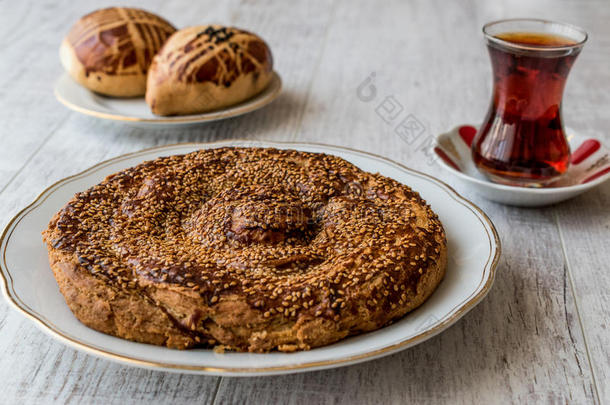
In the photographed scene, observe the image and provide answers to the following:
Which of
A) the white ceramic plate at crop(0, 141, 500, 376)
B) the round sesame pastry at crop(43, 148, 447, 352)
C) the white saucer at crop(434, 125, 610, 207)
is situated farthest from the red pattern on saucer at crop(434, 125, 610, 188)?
the round sesame pastry at crop(43, 148, 447, 352)

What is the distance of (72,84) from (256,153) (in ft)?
3.82

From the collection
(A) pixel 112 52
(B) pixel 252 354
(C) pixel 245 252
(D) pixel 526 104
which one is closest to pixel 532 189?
(D) pixel 526 104

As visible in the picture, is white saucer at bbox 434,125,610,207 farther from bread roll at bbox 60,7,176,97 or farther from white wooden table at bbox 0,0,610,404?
bread roll at bbox 60,7,176,97

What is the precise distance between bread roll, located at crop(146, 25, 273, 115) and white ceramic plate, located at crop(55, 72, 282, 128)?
1.6 inches

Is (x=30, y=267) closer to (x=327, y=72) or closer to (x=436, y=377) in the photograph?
(x=436, y=377)

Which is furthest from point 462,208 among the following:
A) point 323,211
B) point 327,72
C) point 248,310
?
A: point 327,72

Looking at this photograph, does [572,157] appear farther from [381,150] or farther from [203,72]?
[203,72]

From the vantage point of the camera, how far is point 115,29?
2479 mm

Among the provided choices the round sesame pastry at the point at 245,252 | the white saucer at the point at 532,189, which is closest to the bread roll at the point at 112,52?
the round sesame pastry at the point at 245,252

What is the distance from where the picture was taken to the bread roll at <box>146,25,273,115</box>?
2273mm

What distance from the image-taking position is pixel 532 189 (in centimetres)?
177

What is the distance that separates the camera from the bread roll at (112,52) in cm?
242

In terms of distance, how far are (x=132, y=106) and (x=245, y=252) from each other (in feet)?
4.25

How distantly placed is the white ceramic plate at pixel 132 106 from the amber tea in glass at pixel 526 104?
0.88 metres
